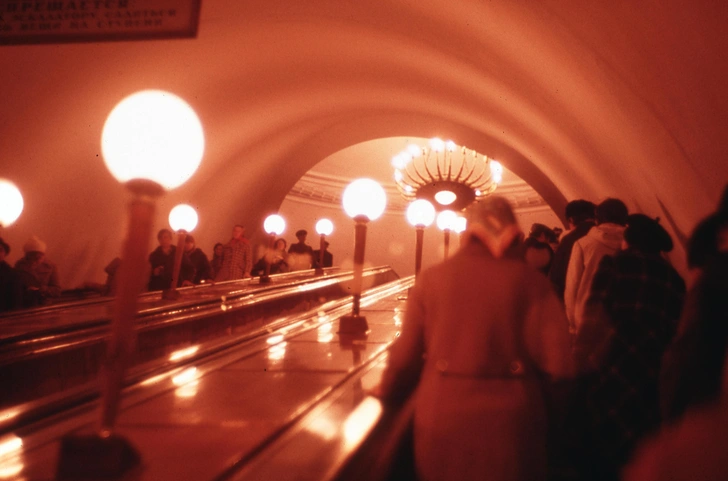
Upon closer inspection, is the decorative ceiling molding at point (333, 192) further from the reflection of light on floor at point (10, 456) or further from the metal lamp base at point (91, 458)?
the metal lamp base at point (91, 458)

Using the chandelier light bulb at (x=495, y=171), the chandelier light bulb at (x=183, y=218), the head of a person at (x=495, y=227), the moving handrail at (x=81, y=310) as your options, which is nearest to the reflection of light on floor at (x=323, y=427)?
the head of a person at (x=495, y=227)

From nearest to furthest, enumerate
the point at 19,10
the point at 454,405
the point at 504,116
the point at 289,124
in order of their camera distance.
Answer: the point at 454,405, the point at 19,10, the point at 504,116, the point at 289,124

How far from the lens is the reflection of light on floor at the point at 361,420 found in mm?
1942

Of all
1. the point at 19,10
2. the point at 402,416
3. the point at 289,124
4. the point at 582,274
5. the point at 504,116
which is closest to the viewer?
the point at 402,416

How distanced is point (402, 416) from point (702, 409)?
4.21ft

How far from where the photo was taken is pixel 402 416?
2635 mm

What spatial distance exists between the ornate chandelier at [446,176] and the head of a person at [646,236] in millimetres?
6854

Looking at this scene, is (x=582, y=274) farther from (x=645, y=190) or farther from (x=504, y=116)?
(x=504, y=116)

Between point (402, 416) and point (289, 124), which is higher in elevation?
point (289, 124)

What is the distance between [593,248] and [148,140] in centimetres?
326

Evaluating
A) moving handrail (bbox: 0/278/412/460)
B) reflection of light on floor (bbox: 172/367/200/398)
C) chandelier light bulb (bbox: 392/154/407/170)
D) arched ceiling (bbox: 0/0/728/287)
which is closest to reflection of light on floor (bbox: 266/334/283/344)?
moving handrail (bbox: 0/278/412/460)

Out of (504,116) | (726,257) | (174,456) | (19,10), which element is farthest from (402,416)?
(504,116)

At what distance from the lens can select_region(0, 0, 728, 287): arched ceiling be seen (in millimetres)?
4047

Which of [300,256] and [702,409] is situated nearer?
[702,409]
